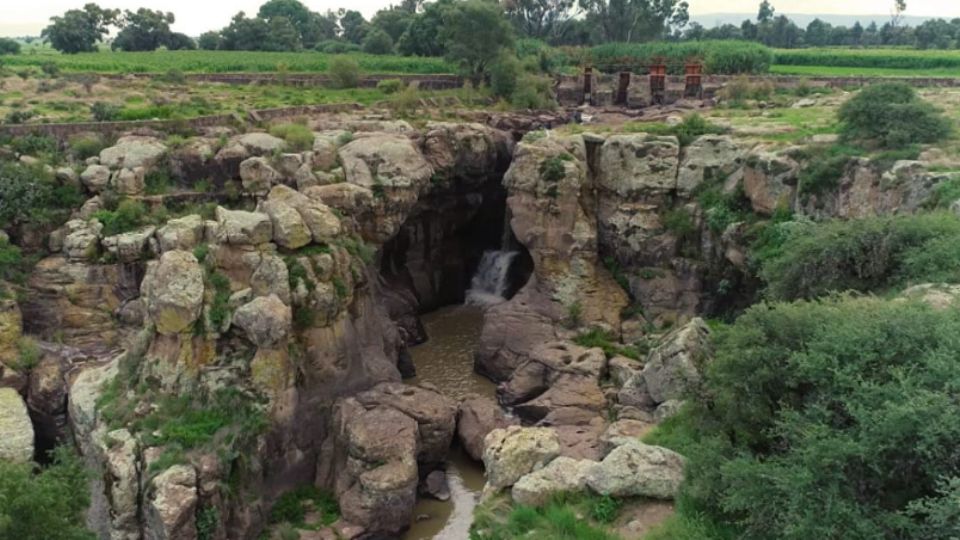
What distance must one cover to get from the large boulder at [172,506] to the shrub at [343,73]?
132 ft

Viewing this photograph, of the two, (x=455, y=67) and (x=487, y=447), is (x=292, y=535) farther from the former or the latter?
(x=455, y=67)

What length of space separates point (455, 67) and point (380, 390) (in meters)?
42.4

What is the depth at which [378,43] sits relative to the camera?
76.9 m

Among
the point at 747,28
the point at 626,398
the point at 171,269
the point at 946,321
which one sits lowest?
the point at 626,398

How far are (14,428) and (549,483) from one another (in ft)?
55.8

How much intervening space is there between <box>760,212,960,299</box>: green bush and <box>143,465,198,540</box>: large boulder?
15.7 meters

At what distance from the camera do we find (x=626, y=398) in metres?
23.6

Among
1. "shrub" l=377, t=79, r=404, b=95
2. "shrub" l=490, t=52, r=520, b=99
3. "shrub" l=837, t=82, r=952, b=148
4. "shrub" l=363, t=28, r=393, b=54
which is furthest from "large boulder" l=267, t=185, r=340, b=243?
"shrub" l=363, t=28, r=393, b=54

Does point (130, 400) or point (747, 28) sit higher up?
point (747, 28)

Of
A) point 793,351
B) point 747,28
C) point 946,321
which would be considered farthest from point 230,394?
point 747,28

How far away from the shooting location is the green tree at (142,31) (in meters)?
78.9

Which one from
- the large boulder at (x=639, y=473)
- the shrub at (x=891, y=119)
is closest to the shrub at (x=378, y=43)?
the shrub at (x=891, y=119)

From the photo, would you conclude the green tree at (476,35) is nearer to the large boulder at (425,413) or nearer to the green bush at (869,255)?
the large boulder at (425,413)

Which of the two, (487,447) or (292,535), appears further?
(292,535)
